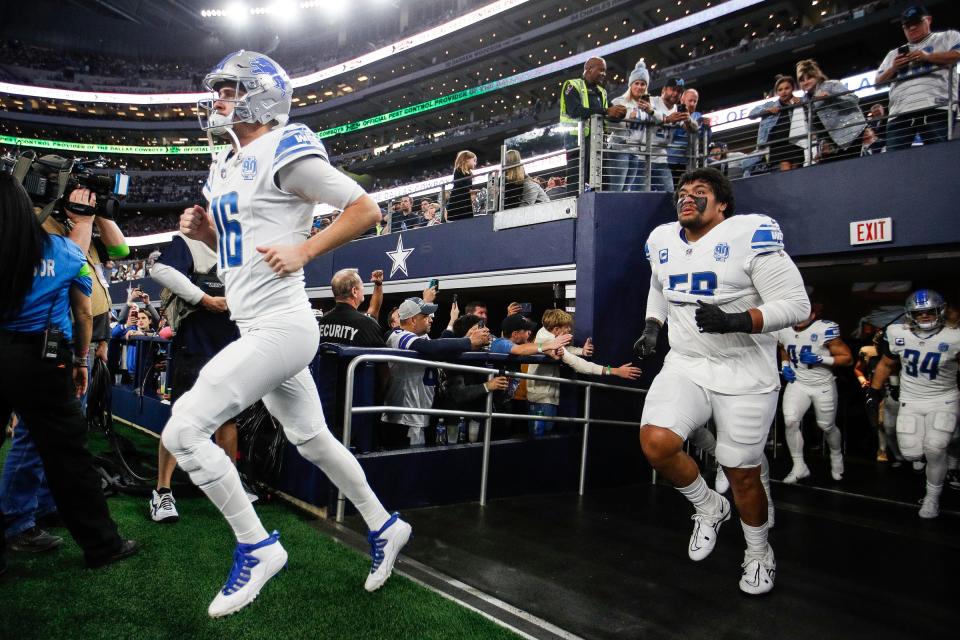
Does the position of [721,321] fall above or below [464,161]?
below

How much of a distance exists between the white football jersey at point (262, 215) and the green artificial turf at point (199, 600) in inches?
47.3

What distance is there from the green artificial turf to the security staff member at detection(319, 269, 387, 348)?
5.45 ft

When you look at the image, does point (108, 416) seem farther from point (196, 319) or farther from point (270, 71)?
point (270, 71)

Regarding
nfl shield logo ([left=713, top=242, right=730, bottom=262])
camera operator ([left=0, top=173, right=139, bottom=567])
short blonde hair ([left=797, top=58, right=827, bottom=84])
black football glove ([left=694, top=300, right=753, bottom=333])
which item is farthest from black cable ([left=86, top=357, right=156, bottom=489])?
short blonde hair ([left=797, top=58, right=827, bottom=84])

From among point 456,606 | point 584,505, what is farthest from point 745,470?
point 584,505

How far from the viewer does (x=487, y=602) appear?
2.62 m

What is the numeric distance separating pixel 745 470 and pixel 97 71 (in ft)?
197

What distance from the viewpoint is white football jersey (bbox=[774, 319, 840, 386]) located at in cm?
672

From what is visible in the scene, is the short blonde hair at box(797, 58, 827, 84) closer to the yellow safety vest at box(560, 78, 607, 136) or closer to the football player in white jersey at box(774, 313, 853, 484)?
the yellow safety vest at box(560, 78, 607, 136)

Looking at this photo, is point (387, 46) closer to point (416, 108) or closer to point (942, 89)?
point (416, 108)

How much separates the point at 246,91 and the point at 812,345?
672 cm

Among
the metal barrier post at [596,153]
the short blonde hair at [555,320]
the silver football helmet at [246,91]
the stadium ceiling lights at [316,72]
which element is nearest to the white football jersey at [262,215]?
the silver football helmet at [246,91]

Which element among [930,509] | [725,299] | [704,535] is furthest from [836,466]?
[725,299]

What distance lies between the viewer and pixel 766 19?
77.5 ft
